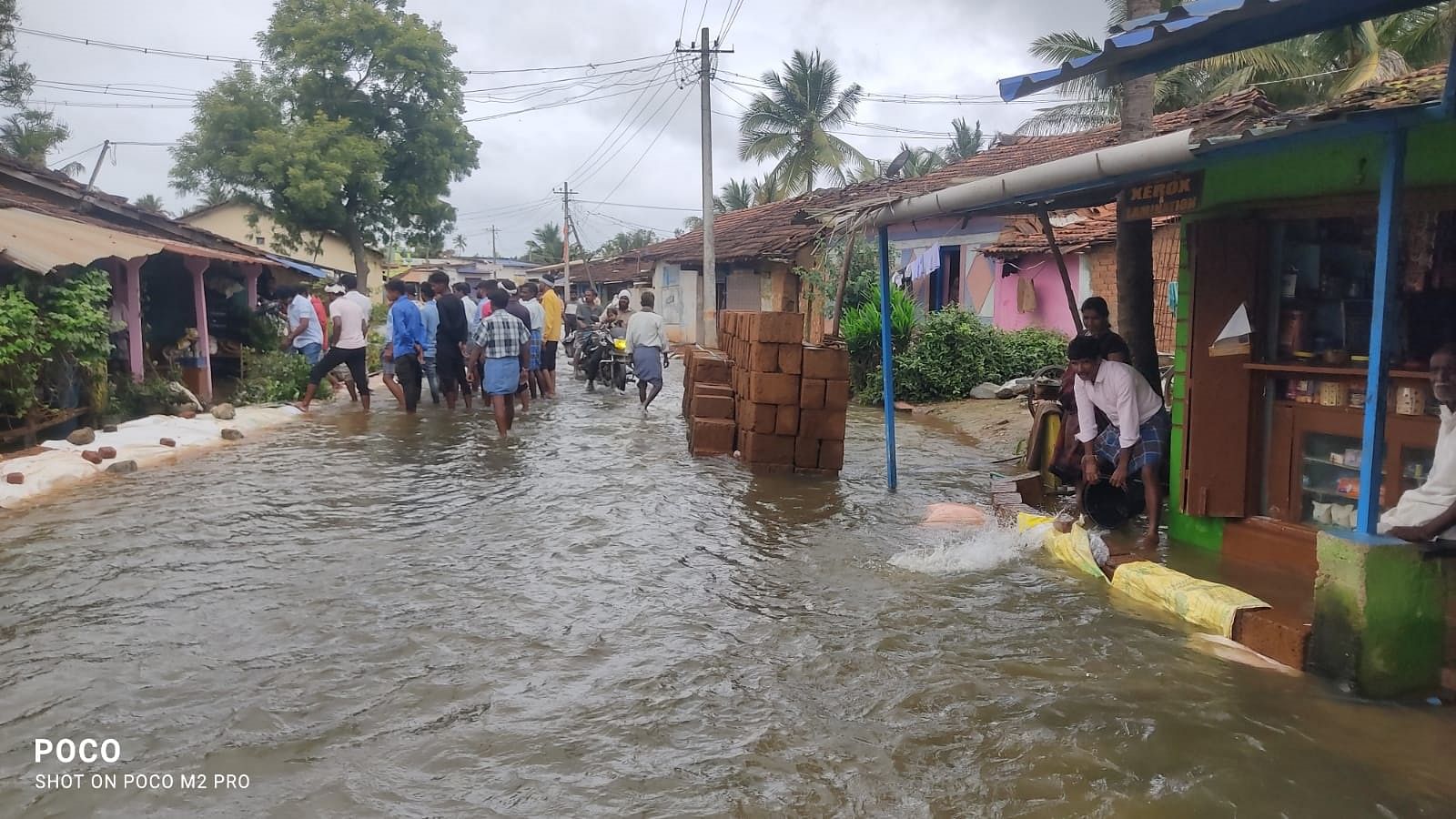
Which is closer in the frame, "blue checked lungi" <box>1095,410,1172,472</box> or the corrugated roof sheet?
the corrugated roof sheet

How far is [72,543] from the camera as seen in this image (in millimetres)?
6711

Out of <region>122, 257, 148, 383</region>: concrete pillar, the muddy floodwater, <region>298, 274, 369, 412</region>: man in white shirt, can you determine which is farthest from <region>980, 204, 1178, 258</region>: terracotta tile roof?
<region>122, 257, 148, 383</region>: concrete pillar

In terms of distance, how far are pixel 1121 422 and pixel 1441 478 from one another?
2.20 metres

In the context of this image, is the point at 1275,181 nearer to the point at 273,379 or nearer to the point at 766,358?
the point at 766,358

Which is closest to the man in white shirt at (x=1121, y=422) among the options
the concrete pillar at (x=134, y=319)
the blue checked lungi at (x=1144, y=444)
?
the blue checked lungi at (x=1144, y=444)

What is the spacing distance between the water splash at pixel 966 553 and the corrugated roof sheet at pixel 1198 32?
2878mm

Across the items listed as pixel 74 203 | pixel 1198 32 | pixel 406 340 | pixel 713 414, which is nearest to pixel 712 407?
pixel 713 414

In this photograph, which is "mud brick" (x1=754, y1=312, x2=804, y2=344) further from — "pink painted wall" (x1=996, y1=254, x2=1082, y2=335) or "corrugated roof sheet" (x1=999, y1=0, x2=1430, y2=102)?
"pink painted wall" (x1=996, y1=254, x2=1082, y2=335)

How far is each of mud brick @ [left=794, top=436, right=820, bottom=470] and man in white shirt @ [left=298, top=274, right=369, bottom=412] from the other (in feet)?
22.0

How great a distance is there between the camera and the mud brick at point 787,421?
9.53m

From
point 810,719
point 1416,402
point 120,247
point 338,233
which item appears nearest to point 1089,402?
point 1416,402

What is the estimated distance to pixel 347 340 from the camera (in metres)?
13.2

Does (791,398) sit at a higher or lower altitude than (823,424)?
higher

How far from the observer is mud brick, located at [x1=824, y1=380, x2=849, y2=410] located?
30.7ft
